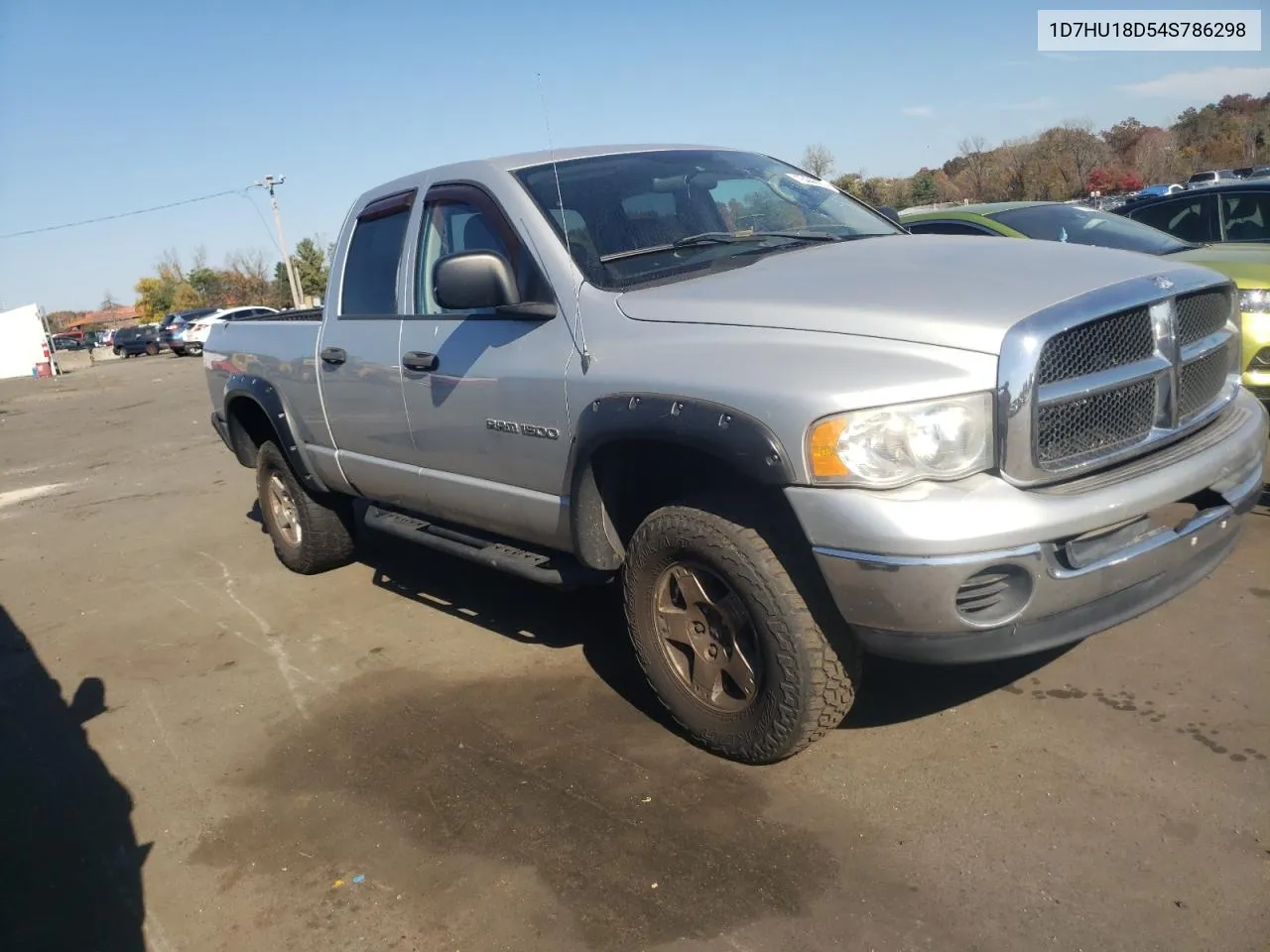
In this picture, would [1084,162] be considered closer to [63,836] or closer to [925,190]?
[925,190]

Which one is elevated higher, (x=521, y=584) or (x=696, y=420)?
(x=696, y=420)

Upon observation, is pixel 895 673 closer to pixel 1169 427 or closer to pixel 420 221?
pixel 1169 427

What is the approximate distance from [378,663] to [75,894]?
5.76ft

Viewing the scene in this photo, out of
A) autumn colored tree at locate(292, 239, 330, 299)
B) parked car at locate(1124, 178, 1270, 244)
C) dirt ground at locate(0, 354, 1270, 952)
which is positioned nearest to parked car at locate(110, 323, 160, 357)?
autumn colored tree at locate(292, 239, 330, 299)

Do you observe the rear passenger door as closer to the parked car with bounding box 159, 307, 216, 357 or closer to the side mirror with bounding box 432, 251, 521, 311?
the side mirror with bounding box 432, 251, 521, 311

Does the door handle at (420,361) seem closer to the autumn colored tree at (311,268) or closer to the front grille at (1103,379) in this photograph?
the front grille at (1103,379)

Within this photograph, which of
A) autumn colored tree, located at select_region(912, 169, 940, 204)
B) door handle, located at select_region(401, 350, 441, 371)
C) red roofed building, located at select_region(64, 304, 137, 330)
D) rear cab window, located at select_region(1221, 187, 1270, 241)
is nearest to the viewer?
door handle, located at select_region(401, 350, 441, 371)

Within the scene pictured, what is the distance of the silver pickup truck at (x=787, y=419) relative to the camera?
2.75 m

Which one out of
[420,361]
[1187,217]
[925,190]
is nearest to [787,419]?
[420,361]

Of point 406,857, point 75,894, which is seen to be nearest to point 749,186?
point 406,857

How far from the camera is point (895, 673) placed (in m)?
4.05

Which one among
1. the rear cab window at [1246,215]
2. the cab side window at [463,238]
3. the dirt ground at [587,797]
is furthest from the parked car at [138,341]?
the cab side window at [463,238]

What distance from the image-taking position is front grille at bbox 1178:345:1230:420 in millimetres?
3195

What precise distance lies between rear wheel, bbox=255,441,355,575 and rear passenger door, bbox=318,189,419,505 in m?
0.84
